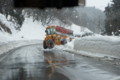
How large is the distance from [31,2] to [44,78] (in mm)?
3984

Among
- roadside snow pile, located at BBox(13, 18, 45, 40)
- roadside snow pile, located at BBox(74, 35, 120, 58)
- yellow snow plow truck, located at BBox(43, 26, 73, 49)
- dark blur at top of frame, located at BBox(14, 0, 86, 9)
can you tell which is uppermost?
dark blur at top of frame, located at BBox(14, 0, 86, 9)

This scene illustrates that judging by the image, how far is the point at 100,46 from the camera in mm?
24391

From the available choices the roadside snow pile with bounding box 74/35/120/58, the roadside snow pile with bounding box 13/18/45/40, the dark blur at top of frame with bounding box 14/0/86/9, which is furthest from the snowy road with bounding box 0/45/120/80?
the roadside snow pile with bounding box 13/18/45/40

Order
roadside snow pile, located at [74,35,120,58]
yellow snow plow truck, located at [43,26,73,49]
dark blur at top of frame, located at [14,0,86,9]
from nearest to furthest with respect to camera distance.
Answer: dark blur at top of frame, located at [14,0,86,9] → roadside snow pile, located at [74,35,120,58] → yellow snow plow truck, located at [43,26,73,49]

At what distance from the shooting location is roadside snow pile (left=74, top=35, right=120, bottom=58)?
2109 centimetres

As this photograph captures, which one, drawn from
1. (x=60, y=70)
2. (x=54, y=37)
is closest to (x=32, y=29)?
(x=54, y=37)

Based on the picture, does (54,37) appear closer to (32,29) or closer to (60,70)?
(60,70)

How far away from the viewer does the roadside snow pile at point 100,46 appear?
21.1 metres

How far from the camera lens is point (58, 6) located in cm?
899

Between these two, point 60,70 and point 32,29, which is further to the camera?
point 32,29

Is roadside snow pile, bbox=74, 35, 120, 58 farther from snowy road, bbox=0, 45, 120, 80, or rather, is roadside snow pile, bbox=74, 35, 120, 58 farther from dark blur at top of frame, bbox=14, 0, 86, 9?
dark blur at top of frame, bbox=14, 0, 86, 9

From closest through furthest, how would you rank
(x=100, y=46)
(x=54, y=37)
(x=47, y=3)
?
(x=47, y=3)
(x=100, y=46)
(x=54, y=37)

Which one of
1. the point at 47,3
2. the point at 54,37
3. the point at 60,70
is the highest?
the point at 47,3

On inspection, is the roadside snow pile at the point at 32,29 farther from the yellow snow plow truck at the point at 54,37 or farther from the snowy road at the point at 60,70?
the snowy road at the point at 60,70
